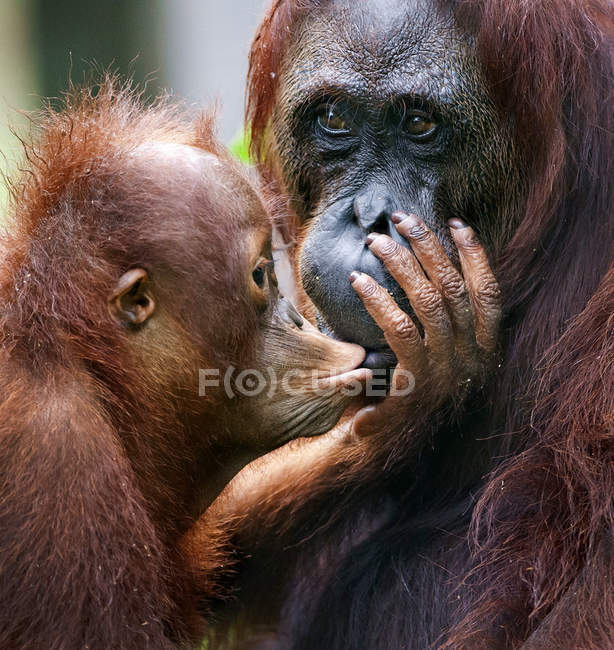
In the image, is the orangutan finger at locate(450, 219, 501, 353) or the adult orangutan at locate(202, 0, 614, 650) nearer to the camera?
the adult orangutan at locate(202, 0, 614, 650)

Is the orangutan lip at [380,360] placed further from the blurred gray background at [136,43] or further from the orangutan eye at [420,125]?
the blurred gray background at [136,43]

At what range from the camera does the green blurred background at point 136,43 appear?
23.2 ft

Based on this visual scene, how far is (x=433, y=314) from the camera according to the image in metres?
2.49

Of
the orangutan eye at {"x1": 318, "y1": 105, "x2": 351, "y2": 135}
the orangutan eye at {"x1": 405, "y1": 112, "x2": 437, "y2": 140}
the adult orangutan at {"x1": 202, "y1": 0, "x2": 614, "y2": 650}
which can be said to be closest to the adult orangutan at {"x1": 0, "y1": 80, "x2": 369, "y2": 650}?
the adult orangutan at {"x1": 202, "y1": 0, "x2": 614, "y2": 650}

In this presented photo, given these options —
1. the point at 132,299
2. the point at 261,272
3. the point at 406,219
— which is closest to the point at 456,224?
the point at 406,219

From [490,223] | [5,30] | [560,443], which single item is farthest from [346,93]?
[5,30]

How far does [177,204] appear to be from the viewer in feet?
7.55

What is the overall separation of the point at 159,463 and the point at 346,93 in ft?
3.65

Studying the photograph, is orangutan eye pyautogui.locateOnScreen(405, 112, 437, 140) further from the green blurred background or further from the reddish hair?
the green blurred background

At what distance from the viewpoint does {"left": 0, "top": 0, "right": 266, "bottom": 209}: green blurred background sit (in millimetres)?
7078

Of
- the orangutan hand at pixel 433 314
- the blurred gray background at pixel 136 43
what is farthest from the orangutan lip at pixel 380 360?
the blurred gray background at pixel 136 43

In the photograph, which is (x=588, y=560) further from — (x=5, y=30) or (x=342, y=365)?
(x=5, y=30)

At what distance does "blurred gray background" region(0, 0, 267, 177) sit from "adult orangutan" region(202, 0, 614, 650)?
435 cm

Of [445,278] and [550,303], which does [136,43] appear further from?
[550,303]
